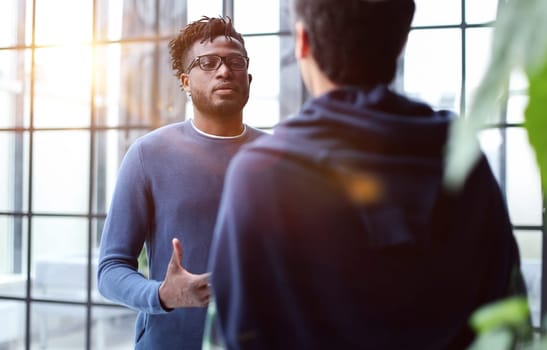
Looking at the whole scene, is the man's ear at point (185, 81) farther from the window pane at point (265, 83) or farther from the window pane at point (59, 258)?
the window pane at point (59, 258)

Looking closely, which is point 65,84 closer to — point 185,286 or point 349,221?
point 185,286

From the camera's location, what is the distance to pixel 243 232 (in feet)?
2.13

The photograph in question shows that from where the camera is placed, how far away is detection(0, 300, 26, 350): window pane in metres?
→ 3.80

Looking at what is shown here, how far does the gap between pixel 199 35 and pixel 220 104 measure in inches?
9.5

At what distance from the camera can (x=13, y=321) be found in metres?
3.84

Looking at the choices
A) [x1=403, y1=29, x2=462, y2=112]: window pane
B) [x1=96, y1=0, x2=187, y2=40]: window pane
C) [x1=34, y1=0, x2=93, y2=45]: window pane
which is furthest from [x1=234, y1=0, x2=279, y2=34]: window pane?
[x1=34, y1=0, x2=93, y2=45]: window pane

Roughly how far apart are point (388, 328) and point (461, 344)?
11 centimetres

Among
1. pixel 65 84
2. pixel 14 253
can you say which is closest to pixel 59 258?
pixel 14 253

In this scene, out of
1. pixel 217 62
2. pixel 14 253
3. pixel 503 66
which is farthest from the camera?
pixel 14 253

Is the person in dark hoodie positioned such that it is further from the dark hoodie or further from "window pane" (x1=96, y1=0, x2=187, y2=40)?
"window pane" (x1=96, y1=0, x2=187, y2=40)

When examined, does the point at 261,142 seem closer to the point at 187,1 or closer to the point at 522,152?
the point at 522,152

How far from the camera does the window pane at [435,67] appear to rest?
2.89 m

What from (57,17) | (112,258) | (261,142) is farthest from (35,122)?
(261,142)

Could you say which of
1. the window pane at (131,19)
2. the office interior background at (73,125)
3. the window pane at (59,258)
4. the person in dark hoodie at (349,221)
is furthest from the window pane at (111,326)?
the person in dark hoodie at (349,221)
